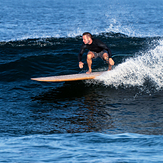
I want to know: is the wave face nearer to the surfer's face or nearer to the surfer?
the surfer

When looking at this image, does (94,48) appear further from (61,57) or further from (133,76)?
(61,57)

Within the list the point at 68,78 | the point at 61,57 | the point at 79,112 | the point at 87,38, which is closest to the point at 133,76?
the point at 87,38

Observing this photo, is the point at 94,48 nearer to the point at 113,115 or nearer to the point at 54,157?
the point at 113,115

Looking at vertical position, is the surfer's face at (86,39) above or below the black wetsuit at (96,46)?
above

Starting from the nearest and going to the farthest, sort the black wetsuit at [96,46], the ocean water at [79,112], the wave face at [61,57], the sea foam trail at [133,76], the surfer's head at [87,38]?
1. the ocean water at [79,112]
2. the surfer's head at [87,38]
3. the black wetsuit at [96,46]
4. the sea foam trail at [133,76]
5. the wave face at [61,57]

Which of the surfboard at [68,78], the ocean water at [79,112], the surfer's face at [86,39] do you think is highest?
the surfer's face at [86,39]

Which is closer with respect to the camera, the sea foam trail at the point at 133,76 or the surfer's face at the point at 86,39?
the surfer's face at the point at 86,39

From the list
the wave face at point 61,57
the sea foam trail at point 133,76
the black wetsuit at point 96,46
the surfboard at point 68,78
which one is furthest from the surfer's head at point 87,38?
the wave face at point 61,57

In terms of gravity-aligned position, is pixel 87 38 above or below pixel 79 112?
above

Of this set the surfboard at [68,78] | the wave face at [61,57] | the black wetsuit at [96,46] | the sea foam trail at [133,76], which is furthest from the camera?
the wave face at [61,57]

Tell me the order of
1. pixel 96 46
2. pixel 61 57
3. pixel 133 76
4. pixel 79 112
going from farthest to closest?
1. pixel 61 57
2. pixel 133 76
3. pixel 96 46
4. pixel 79 112

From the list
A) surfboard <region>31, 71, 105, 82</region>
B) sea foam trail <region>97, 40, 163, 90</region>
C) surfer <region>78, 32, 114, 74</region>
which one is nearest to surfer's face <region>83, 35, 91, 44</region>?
surfer <region>78, 32, 114, 74</region>

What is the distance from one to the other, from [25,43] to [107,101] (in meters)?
11.4

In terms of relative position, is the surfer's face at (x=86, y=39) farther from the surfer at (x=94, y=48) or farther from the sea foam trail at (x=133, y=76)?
the sea foam trail at (x=133, y=76)
